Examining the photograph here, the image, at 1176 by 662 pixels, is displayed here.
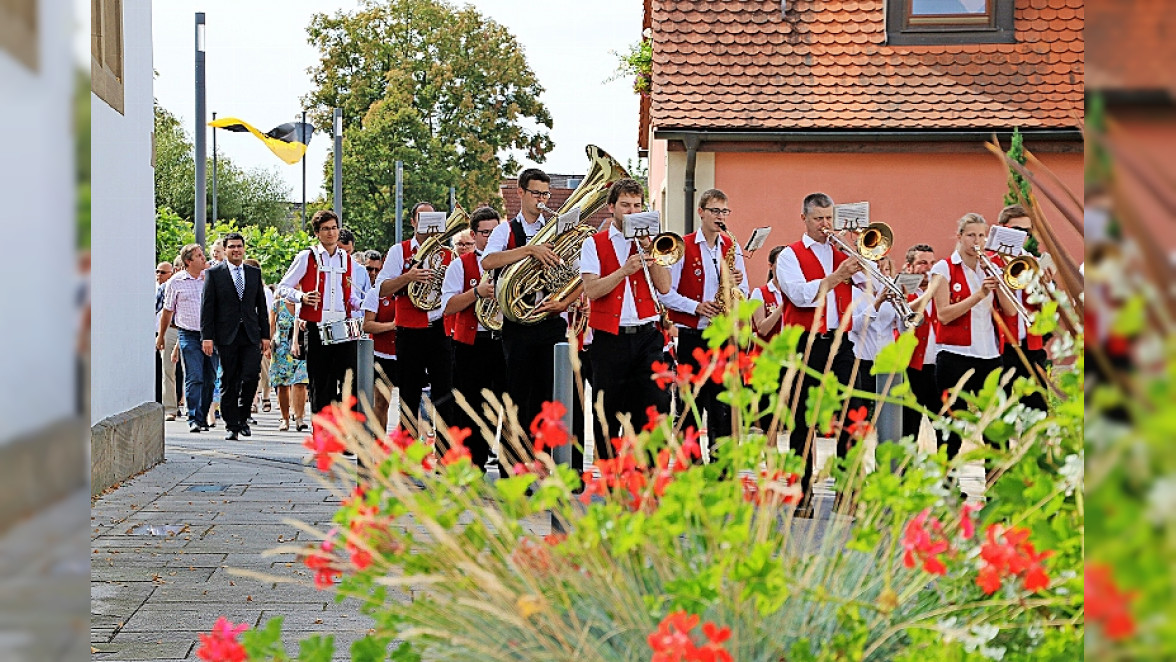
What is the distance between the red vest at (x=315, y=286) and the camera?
486 inches

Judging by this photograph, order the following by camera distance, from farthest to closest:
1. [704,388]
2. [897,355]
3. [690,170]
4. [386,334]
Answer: [690,170], [386,334], [704,388], [897,355]

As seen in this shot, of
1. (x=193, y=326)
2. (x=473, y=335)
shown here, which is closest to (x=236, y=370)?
(x=193, y=326)

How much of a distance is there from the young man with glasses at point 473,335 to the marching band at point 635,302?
11mm

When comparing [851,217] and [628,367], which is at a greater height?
[851,217]

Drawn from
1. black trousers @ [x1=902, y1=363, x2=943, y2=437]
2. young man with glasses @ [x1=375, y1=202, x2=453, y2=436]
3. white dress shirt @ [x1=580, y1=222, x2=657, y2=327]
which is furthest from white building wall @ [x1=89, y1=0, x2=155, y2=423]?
black trousers @ [x1=902, y1=363, x2=943, y2=437]

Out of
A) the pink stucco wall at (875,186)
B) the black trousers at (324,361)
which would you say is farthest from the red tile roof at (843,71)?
the black trousers at (324,361)

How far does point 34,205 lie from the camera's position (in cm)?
166

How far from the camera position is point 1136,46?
1047 mm

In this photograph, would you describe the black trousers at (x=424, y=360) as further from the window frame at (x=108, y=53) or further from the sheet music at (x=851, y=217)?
the sheet music at (x=851, y=217)

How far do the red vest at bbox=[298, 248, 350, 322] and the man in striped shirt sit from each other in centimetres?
212

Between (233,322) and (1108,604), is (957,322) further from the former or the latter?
(1108,604)

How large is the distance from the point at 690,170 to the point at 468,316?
7.68 m

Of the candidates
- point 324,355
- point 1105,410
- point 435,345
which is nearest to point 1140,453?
point 1105,410

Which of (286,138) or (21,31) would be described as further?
(286,138)
